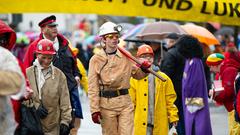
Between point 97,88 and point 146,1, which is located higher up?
point 146,1

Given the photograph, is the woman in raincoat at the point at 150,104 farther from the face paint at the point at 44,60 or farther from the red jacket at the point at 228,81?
the face paint at the point at 44,60

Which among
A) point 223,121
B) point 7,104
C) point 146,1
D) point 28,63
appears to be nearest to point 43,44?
point 28,63

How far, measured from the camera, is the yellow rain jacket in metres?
11.6

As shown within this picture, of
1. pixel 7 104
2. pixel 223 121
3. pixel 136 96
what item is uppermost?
pixel 7 104

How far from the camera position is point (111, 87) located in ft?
35.0

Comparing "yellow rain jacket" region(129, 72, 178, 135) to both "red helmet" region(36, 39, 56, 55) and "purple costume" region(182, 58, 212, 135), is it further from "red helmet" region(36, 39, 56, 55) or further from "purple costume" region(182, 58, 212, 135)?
"red helmet" region(36, 39, 56, 55)

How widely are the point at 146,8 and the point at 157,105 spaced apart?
11.5 ft

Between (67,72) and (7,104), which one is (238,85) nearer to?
(67,72)

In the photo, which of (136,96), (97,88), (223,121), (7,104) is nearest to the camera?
(7,104)

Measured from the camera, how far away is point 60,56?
38.6 feet

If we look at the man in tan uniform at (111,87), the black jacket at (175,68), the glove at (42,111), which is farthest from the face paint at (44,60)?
the black jacket at (175,68)

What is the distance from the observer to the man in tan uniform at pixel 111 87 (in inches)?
419

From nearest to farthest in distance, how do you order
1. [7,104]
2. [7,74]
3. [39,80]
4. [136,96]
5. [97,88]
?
[7,74] < [7,104] < [39,80] < [97,88] < [136,96]

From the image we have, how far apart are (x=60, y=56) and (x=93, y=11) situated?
3.74 meters
